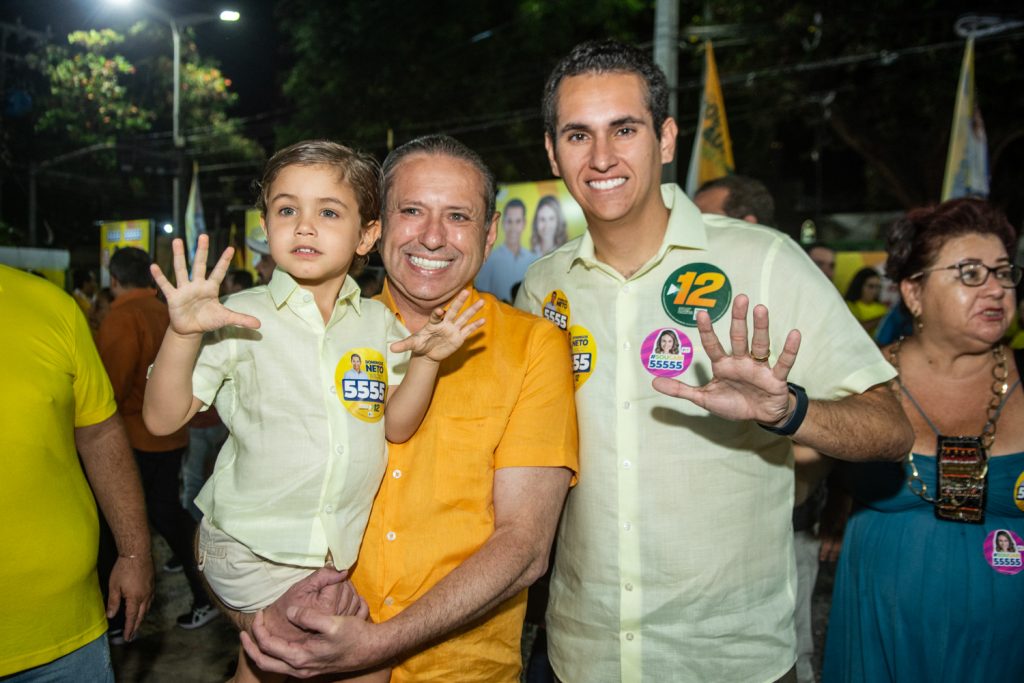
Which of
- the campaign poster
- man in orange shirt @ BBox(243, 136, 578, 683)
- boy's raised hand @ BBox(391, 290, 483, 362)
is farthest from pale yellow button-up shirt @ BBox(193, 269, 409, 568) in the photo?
the campaign poster

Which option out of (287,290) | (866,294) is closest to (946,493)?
(287,290)

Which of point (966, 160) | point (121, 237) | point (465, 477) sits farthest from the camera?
point (121, 237)

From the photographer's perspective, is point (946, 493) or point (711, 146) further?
point (711, 146)

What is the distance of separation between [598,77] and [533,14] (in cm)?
1848

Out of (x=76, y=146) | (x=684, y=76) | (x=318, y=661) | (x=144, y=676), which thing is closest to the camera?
(x=318, y=661)

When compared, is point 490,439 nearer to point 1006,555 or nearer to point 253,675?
point 253,675

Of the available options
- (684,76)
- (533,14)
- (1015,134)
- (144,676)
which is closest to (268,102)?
(533,14)

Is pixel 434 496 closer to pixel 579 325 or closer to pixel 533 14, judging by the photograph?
pixel 579 325

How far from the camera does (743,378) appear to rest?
198 centimetres

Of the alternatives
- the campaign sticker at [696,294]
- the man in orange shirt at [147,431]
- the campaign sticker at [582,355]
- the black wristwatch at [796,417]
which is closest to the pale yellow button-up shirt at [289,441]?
the campaign sticker at [582,355]

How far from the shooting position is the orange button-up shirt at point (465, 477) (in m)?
2.15

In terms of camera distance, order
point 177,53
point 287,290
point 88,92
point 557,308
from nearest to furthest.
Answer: point 287,290
point 557,308
point 88,92
point 177,53

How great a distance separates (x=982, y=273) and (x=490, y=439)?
1.99 metres

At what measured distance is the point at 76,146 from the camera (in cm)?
1121
